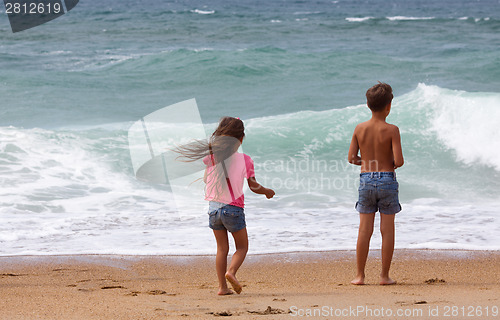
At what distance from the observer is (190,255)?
208 inches

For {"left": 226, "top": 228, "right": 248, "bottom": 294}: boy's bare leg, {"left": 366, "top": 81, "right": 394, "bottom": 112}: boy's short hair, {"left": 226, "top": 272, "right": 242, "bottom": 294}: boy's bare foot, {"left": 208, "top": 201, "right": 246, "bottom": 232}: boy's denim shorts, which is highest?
{"left": 366, "top": 81, "right": 394, "bottom": 112}: boy's short hair

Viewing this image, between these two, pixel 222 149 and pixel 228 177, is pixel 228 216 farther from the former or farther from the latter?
pixel 222 149

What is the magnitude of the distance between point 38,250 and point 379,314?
3292 millimetres

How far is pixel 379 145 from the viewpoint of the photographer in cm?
390

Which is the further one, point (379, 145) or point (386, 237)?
point (386, 237)

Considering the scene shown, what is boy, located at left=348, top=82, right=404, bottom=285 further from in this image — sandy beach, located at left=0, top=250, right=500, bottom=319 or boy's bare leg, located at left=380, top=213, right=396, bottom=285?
sandy beach, located at left=0, top=250, right=500, bottom=319

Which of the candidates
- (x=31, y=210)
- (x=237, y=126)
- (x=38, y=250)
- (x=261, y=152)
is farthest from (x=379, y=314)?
(x=261, y=152)

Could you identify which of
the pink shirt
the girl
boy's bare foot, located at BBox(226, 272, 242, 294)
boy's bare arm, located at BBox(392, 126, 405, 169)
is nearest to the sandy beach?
boy's bare foot, located at BBox(226, 272, 242, 294)

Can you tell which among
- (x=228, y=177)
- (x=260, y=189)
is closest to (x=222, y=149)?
(x=228, y=177)

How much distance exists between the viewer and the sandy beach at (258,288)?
130 inches

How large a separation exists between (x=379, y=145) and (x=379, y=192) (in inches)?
11.7

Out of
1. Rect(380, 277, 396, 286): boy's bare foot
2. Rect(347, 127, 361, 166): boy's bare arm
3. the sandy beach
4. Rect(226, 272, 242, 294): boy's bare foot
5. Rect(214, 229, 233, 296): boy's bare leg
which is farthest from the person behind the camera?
Rect(380, 277, 396, 286): boy's bare foot

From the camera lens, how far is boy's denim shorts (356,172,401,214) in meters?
3.88

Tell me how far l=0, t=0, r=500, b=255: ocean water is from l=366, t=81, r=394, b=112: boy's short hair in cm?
186
